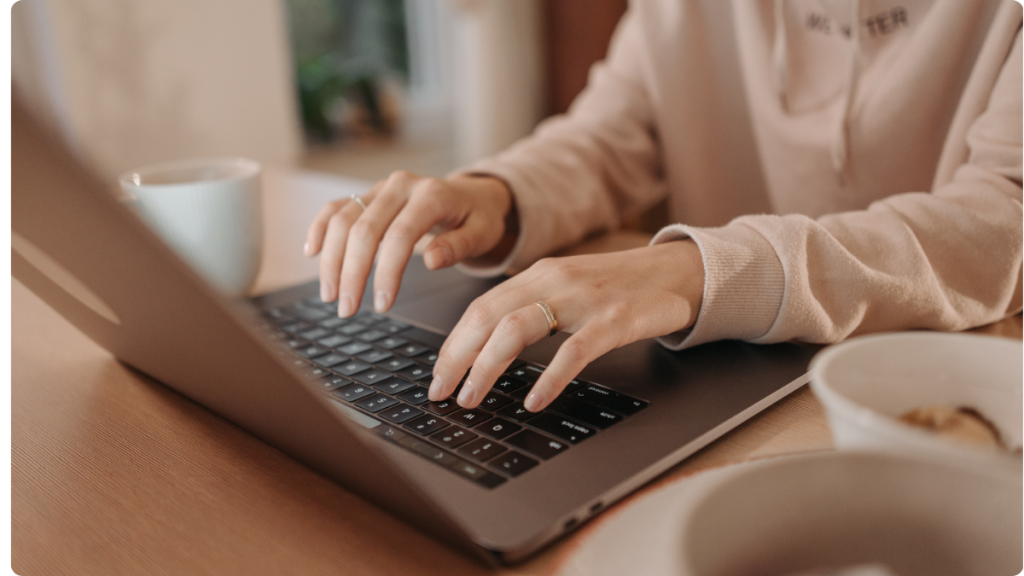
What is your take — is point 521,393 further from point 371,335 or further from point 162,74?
point 162,74

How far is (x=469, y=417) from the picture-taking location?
41 centimetres

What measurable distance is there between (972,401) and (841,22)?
69 centimetres

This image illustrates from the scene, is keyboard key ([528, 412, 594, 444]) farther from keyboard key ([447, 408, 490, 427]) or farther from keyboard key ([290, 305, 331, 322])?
keyboard key ([290, 305, 331, 322])

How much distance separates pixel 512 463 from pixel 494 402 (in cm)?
7

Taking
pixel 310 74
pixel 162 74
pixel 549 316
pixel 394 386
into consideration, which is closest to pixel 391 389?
pixel 394 386

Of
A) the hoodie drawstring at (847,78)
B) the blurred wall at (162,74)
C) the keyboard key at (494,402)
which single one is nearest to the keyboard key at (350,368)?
the keyboard key at (494,402)

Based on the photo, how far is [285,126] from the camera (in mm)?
2229

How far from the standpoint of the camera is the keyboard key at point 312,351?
52cm

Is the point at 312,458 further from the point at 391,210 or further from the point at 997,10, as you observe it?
the point at 997,10

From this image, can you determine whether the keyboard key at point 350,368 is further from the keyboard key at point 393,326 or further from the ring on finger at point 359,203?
the ring on finger at point 359,203

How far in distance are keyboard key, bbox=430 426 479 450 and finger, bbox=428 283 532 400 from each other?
1.5 inches

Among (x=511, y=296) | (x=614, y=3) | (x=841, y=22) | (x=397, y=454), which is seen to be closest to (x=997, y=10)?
(x=841, y=22)

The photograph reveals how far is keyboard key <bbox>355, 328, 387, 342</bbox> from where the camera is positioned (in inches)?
21.5

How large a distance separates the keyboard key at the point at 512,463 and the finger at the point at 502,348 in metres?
0.06
